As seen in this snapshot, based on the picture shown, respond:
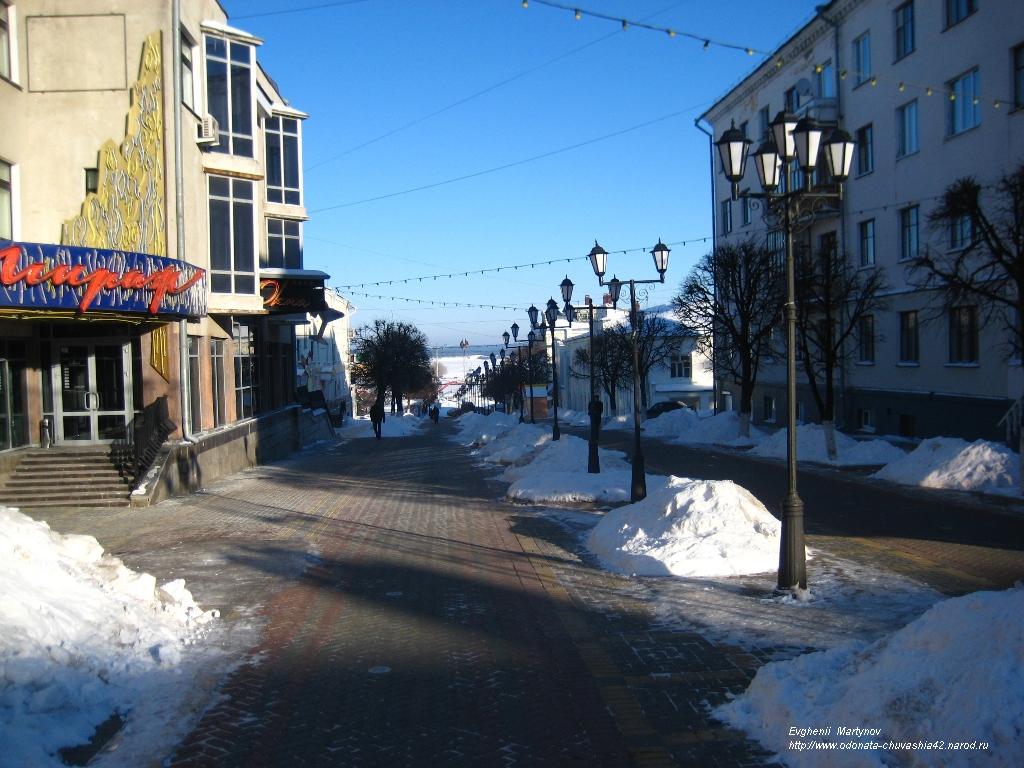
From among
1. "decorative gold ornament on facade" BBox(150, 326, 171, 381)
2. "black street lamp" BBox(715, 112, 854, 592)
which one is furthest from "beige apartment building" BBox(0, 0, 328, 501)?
"black street lamp" BBox(715, 112, 854, 592)

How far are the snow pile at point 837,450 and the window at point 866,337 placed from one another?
4.59m

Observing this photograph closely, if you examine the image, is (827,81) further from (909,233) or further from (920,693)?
(920,693)

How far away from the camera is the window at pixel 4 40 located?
18.8 meters

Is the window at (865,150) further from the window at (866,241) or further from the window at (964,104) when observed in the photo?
the window at (964,104)

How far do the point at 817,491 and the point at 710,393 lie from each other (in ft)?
162

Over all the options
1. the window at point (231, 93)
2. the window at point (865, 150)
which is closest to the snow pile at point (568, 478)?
the window at point (231, 93)

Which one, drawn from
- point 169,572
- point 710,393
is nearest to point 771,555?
point 169,572

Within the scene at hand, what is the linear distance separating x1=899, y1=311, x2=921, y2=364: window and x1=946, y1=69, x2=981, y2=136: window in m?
5.60

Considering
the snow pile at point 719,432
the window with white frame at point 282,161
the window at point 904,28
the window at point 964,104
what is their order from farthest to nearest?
1. the snow pile at point 719,432
2. the window with white frame at point 282,161
3. the window at point 904,28
4. the window at point 964,104

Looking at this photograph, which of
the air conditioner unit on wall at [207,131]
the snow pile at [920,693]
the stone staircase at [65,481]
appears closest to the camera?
the snow pile at [920,693]

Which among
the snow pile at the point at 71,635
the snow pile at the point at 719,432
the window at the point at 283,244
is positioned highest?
the window at the point at 283,244

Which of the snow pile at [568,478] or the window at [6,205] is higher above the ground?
the window at [6,205]

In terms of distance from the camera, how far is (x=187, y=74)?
21297 millimetres

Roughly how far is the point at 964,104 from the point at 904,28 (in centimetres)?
438
